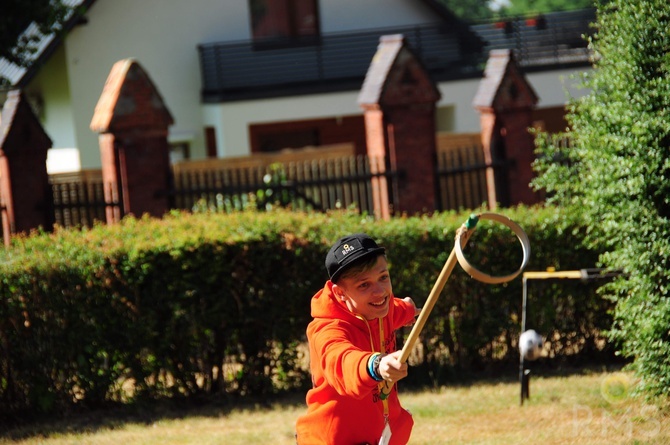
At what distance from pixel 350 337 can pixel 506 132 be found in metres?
11.0

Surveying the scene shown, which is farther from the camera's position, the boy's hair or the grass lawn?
the grass lawn

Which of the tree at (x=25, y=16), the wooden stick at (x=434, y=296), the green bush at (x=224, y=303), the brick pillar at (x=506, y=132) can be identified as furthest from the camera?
the tree at (x=25, y=16)

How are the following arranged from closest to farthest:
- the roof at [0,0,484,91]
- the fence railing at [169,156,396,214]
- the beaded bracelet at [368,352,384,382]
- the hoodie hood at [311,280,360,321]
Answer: the beaded bracelet at [368,352,384,382] → the hoodie hood at [311,280,360,321] → the fence railing at [169,156,396,214] → the roof at [0,0,484,91]

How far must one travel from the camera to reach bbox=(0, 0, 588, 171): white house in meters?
24.0

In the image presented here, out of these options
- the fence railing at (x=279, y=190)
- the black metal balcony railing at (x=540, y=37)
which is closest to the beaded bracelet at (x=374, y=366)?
the fence railing at (x=279, y=190)

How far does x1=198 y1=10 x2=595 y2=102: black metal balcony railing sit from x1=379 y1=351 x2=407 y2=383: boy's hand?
21460mm

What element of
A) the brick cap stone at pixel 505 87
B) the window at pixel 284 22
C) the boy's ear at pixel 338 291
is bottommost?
the boy's ear at pixel 338 291

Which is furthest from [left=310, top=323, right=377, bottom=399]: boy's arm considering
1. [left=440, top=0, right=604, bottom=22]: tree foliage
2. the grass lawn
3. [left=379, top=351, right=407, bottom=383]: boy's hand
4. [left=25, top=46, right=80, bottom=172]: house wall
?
[left=440, top=0, right=604, bottom=22]: tree foliage

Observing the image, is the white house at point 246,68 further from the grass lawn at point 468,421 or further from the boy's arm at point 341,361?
the boy's arm at point 341,361

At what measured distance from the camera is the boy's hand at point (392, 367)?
13.2 feet

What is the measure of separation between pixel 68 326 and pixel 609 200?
14.5 ft

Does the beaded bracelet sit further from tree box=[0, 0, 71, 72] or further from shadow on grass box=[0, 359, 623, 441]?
tree box=[0, 0, 71, 72]

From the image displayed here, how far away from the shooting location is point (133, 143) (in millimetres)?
12844

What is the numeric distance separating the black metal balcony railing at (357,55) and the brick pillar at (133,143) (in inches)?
480
